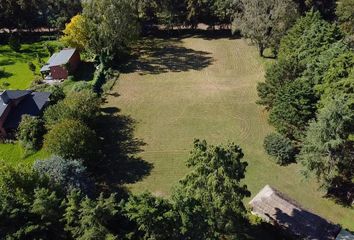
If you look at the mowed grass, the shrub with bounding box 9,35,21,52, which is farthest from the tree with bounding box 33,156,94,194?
the shrub with bounding box 9,35,21,52

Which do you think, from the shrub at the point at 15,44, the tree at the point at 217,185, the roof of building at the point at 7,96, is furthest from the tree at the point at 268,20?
the shrub at the point at 15,44

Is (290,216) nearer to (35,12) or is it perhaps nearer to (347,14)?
(347,14)

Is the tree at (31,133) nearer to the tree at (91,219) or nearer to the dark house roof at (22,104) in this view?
the dark house roof at (22,104)

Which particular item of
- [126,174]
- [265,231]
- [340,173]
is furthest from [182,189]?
[340,173]

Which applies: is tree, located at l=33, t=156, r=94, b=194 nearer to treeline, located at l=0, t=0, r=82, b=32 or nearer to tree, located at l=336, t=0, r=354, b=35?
tree, located at l=336, t=0, r=354, b=35

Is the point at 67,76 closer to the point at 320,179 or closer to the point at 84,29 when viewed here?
the point at 84,29

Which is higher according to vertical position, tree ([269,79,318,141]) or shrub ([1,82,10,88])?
tree ([269,79,318,141])
